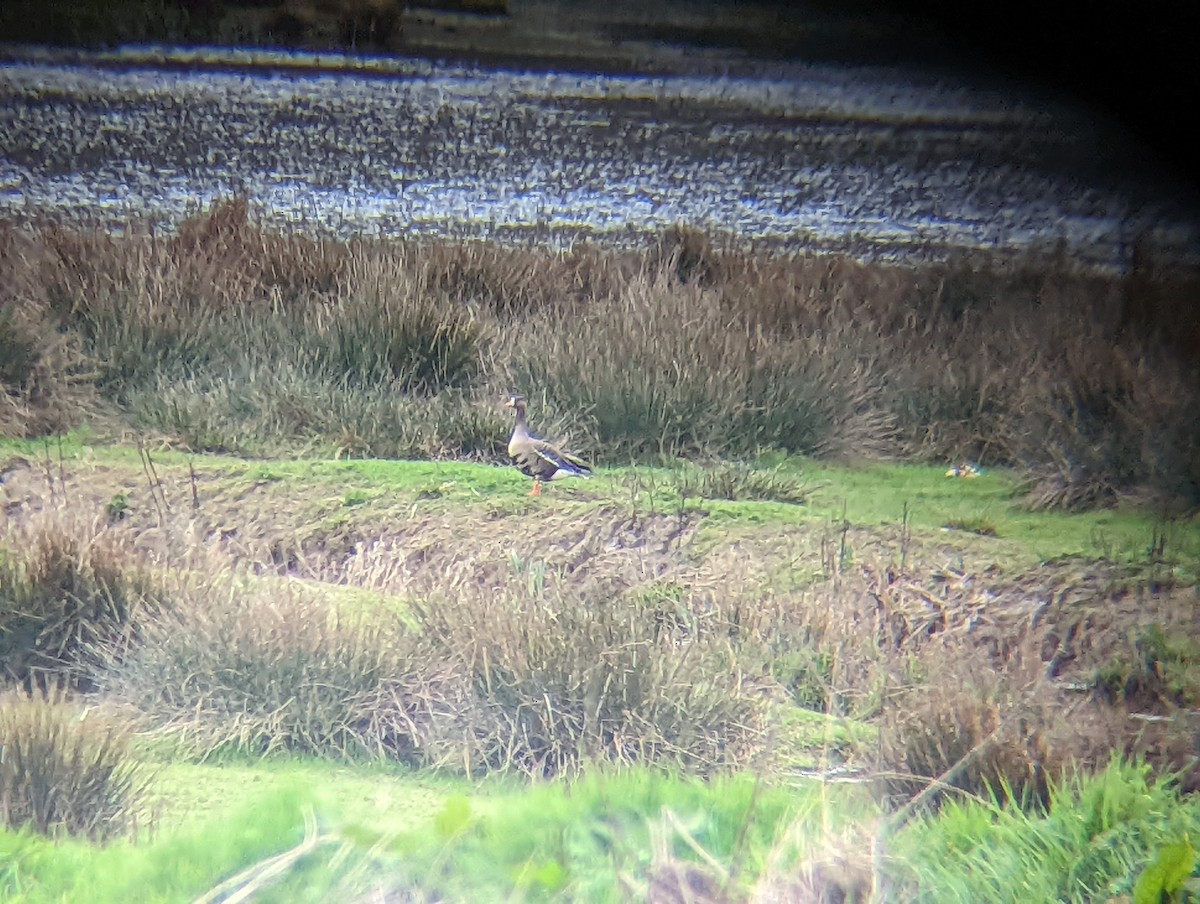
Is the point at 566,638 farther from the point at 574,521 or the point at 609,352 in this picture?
the point at 609,352

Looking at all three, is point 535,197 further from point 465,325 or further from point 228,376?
point 228,376

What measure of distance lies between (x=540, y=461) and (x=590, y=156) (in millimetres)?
720

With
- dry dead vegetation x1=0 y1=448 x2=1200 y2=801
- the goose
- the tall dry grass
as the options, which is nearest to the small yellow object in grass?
the tall dry grass

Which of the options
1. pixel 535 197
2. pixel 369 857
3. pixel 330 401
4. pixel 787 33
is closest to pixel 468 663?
pixel 369 857

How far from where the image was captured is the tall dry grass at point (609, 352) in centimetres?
219

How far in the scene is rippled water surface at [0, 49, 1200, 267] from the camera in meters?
2.35

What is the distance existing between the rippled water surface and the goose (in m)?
0.53

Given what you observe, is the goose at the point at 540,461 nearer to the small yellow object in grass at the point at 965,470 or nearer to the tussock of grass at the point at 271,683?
the tussock of grass at the point at 271,683

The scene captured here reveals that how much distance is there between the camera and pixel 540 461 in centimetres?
218

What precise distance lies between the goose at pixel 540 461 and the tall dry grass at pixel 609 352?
0.18ft

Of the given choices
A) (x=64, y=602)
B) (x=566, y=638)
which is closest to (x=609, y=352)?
(x=566, y=638)

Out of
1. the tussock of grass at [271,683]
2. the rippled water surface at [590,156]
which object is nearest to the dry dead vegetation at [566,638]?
the tussock of grass at [271,683]

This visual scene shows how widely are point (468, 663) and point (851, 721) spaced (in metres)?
0.68

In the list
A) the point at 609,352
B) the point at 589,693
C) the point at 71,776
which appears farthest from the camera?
the point at 609,352
